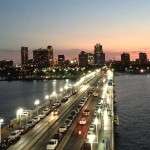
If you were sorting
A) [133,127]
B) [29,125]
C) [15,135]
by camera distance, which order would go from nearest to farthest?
[15,135]
[29,125]
[133,127]

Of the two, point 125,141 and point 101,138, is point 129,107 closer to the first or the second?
point 125,141

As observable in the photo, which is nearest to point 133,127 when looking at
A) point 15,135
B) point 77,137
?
point 77,137

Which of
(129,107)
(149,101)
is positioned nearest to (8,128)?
(129,107)

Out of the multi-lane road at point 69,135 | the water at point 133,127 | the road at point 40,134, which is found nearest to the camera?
the multi-lane road at point 69,135

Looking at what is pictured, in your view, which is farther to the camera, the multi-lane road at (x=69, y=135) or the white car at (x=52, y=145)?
the multi-lane road at (x=69, y=135)

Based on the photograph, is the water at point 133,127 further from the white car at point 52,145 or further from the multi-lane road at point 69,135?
the white car at point 52,145

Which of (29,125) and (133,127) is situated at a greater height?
(29,125)

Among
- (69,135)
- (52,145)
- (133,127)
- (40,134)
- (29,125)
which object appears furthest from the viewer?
(133,127)

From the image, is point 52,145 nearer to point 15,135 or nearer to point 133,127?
point 15,135

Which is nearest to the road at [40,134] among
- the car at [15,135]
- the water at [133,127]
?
the car at [15,135]

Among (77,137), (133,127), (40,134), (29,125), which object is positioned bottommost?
(133,127)

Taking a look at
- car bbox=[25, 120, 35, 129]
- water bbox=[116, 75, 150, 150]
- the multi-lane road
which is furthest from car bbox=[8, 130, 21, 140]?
water bbox=[116, 75, 150, 150]
